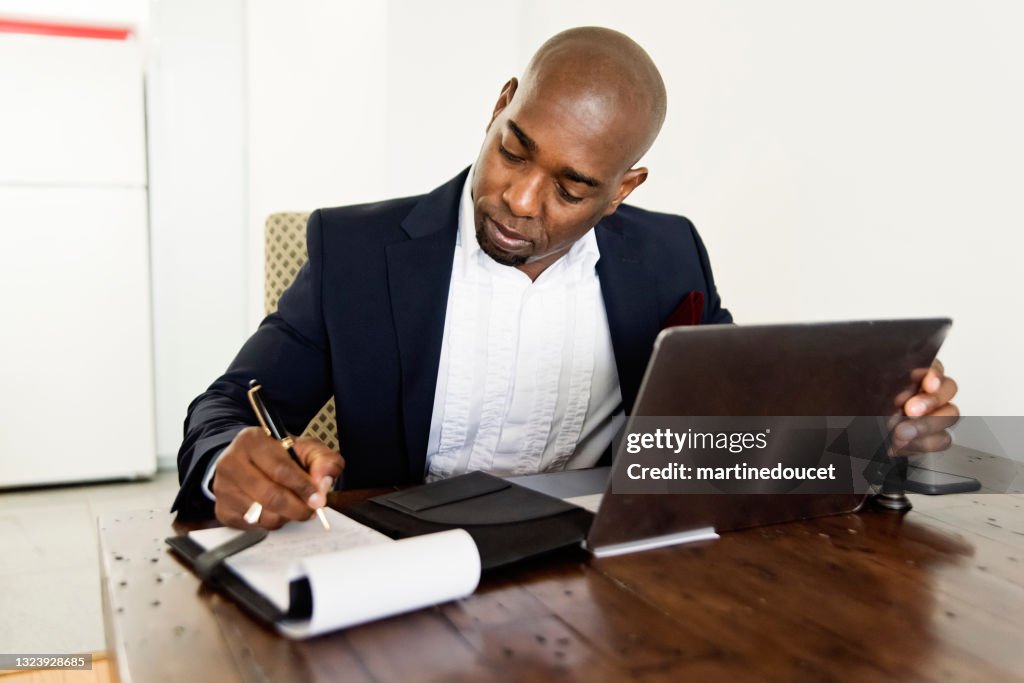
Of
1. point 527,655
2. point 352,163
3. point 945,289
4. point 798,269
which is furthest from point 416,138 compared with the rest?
point 527,655

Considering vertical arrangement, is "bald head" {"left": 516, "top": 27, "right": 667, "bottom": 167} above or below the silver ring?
above

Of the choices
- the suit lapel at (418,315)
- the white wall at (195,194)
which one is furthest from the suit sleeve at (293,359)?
the white wall at (195,194)

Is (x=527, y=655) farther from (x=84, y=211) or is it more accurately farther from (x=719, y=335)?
(x=84, y=211)

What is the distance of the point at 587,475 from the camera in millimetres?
1265

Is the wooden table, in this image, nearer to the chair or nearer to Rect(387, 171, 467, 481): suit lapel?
Rect(387, 171, 467, 481): suit lapel

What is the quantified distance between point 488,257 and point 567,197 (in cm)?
24

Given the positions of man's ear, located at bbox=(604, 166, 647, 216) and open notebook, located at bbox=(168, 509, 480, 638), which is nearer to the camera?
open notebook, located at bbox=(168, 509, 480, 638)

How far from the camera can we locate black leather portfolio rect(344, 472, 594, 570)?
906 mm

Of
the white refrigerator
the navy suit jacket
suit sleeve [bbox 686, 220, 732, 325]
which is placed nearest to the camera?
the navy suit jacket

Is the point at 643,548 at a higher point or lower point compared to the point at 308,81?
lower

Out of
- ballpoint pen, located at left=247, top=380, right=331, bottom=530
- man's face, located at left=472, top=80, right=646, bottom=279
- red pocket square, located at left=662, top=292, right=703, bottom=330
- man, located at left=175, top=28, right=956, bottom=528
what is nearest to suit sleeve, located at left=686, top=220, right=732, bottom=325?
man, located at left=175, top=28, right=956, bottom=528

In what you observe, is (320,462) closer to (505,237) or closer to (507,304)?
(505,237)

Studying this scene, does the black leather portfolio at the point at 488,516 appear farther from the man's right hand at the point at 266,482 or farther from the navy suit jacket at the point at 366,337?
the navy suit jacket at the point at 366,337

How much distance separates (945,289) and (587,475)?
2.80 feet
